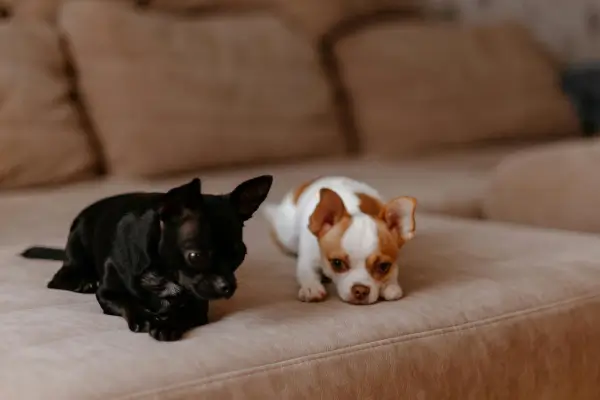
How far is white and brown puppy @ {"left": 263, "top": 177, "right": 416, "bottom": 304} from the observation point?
1.07 m

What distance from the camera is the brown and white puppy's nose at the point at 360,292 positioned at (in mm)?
1053

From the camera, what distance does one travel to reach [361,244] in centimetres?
107

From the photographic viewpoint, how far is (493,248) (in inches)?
51.4

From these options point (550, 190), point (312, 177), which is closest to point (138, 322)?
point (550, 190)

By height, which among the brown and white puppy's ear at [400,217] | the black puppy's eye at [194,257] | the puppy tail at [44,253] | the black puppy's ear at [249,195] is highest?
the black puppy's ear at [249,195]

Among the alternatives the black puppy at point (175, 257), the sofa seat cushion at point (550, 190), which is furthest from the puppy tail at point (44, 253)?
the sofa seat cushion at point (550, 190)

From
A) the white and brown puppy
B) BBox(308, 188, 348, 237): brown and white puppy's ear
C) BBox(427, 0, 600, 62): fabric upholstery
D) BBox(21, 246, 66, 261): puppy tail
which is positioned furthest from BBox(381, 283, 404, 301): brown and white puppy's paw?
BBox(427, 0, 600, 62): fabric upholstery


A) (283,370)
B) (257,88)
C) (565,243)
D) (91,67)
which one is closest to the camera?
(283,370)

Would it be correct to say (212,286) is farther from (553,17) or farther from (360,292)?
(553,17)

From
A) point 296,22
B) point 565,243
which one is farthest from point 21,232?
point 296,22

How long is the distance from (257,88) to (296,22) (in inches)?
13.6

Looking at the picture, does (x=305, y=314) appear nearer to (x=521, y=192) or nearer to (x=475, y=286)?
(x=475, y=286)

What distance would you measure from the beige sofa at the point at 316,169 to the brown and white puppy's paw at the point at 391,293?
0.02m

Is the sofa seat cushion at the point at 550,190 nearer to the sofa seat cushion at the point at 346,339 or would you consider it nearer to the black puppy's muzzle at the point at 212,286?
the sofa seat cushion at the point at 346,339
